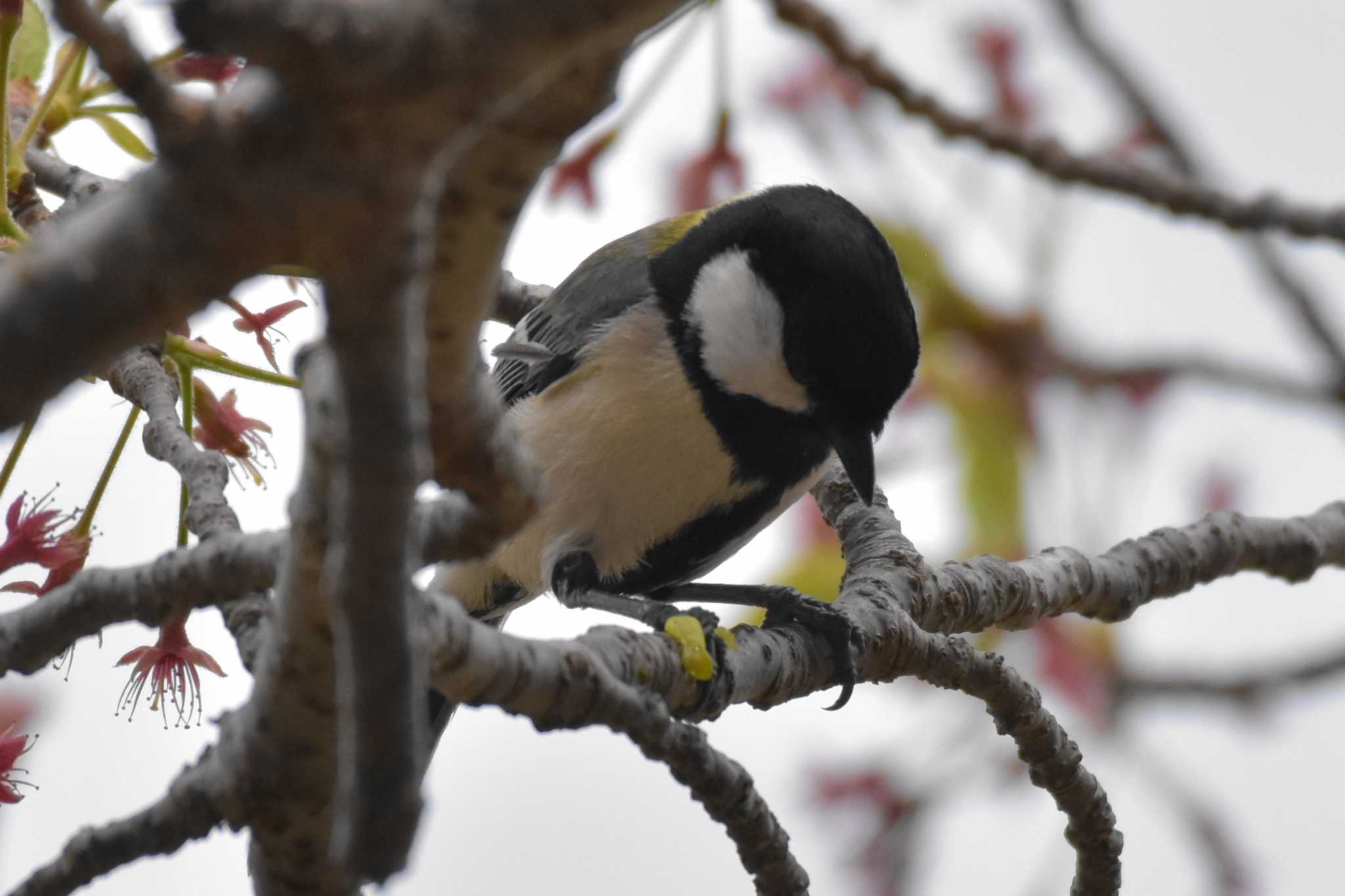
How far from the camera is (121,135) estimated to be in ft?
6.98

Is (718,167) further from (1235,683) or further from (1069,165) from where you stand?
(1235,683)

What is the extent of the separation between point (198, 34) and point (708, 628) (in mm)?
1166

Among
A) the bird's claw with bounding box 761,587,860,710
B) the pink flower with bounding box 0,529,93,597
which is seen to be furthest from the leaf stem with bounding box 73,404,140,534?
the bird's claw with bounding box 761,587,860,710

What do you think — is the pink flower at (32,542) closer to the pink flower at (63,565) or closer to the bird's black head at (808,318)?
the pink flower at (63,565)

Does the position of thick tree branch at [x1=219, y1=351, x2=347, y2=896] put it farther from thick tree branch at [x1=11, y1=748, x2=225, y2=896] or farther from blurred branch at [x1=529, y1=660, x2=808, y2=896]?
blurred branch at [x1=529, y1=660, x2=808, y2=896]

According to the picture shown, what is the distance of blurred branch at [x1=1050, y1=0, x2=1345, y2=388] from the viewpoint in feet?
9.21

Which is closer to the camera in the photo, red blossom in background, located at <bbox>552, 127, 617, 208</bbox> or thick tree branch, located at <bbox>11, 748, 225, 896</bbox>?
thick tree branch, located at <bbox>11, 748, 225, 896</bbox>

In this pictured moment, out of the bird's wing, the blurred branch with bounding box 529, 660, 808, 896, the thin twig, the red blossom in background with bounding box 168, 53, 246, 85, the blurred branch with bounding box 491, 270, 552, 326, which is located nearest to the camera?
the thin twig

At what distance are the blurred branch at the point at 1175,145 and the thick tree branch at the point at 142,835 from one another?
2.25 metres

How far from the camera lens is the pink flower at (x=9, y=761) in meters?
1.58

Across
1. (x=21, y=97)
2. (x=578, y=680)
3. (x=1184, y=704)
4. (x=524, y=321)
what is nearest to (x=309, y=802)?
(x=578, y=680)

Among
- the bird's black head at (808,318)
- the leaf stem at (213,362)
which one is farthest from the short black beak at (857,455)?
the leaf stem at (213,362)

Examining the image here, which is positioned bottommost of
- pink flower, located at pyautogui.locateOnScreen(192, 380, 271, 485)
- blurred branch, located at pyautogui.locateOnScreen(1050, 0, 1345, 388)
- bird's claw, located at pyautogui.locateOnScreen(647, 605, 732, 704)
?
bird's claw, located at pyautogui.locateOnScreen(647, 605, 732, 704)

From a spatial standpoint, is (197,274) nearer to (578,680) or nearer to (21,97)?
(578,680)
